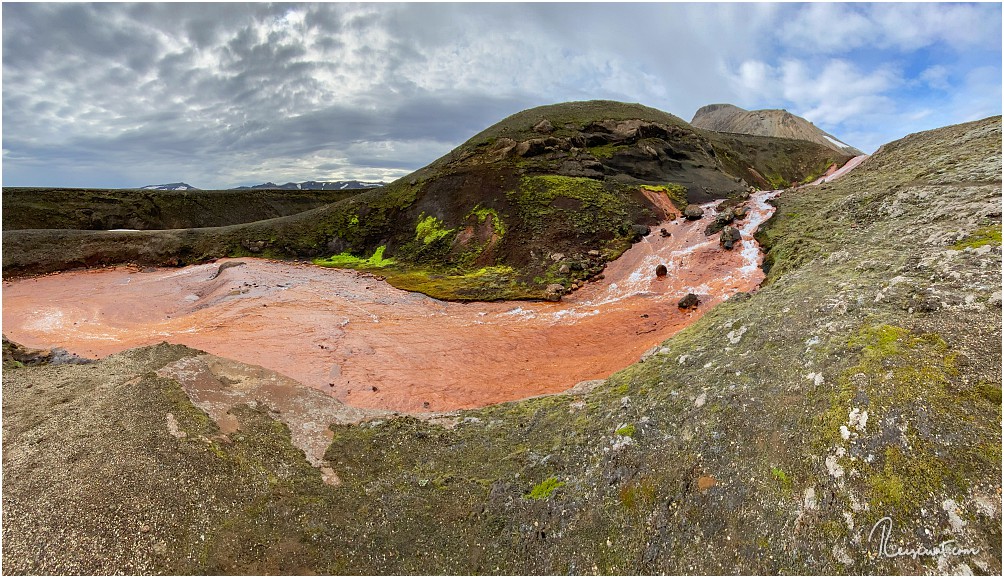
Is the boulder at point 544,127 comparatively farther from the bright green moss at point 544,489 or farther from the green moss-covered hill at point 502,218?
the bright green moss at point 544,489

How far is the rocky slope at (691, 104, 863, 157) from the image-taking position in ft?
385

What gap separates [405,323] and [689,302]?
15466 millimetres

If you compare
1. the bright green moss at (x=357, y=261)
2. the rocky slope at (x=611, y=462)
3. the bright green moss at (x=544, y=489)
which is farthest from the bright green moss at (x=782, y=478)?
the bright green moss at (x=357, y=261)

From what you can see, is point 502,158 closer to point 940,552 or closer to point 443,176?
point 443,176

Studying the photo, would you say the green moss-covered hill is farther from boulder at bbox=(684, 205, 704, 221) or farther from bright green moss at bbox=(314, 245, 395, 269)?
boulder at bbox=(684, 205, 704, 221)

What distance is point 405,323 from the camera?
24.1 m

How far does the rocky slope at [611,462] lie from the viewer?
18.3ft

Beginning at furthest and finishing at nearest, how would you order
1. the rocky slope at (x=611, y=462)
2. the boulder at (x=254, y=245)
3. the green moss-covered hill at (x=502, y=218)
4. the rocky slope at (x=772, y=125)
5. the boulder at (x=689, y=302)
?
the rocky slope at (x=772, y=125)
the boulder at (x=254, y=245)
the green moss-covered hill at (x=502, y=218)
the boulder at (x=689, y=302)
the rocky slope at (x=611, y=462)

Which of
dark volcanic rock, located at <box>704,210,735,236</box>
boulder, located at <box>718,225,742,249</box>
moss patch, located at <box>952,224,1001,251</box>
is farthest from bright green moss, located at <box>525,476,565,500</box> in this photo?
dark volcanic rock, located at <box>704,210,735,236</box>

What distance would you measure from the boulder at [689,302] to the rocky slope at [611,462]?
922cm

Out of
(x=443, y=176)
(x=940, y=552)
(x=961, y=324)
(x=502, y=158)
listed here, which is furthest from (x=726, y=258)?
(x=443, y=176)

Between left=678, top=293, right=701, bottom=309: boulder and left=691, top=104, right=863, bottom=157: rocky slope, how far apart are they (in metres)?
110

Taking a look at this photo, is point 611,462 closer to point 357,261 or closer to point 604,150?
point 357,261

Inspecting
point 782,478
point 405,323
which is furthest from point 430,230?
point 782,478
